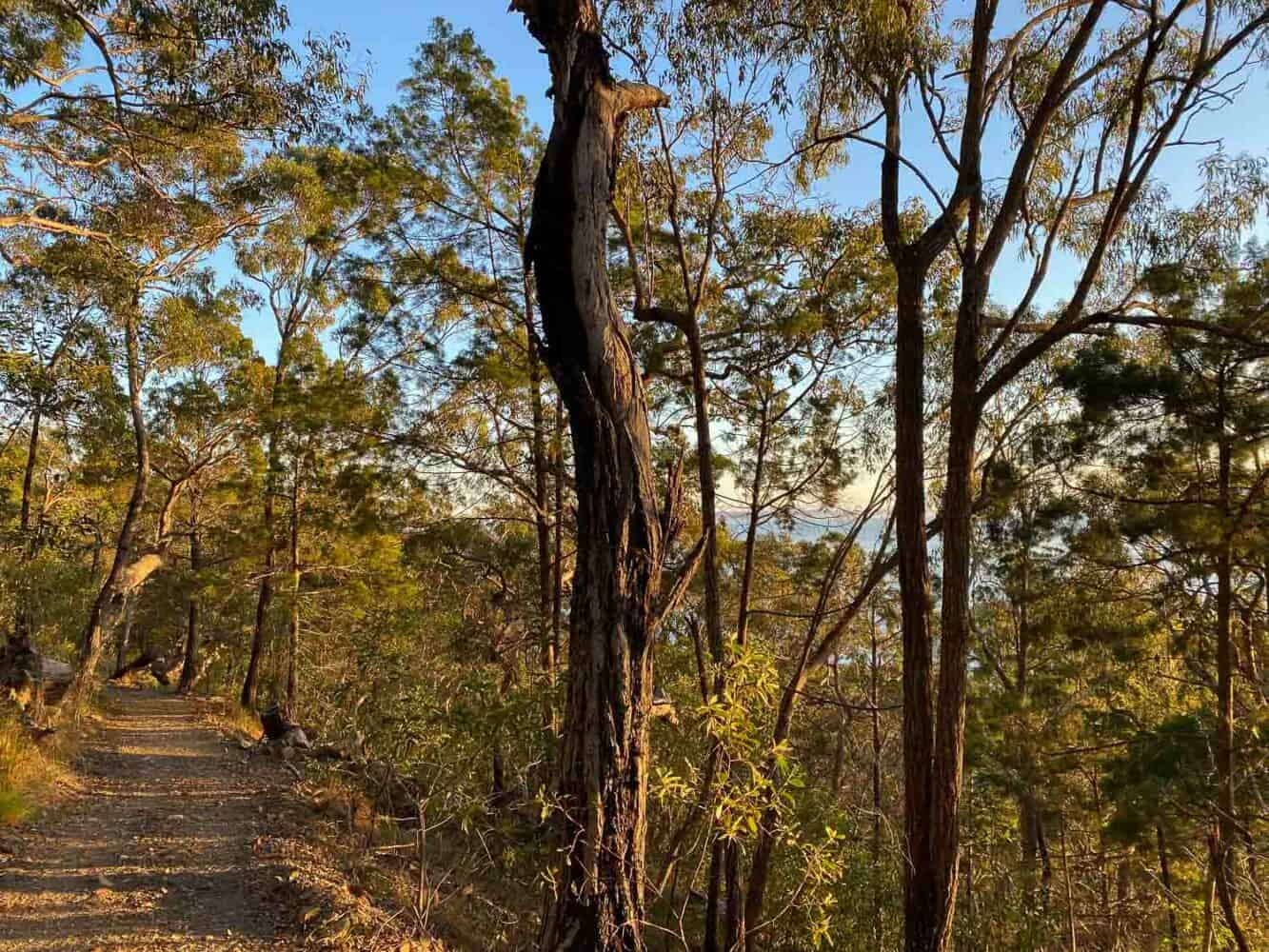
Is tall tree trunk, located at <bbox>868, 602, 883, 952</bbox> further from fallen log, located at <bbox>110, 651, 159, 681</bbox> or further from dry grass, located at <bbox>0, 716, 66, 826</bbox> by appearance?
fallen log, located at <bbox>110, 651, 159, 681</bbox>

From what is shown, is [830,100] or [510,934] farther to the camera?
[830,100]

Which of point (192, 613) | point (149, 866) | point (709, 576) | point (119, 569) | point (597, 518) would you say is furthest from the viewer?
point (192, 613)

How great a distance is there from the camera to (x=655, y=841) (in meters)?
4.75

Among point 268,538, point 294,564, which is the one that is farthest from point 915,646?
point 268,538

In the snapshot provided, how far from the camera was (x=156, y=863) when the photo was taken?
5.53 metres

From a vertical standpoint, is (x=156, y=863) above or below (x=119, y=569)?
below

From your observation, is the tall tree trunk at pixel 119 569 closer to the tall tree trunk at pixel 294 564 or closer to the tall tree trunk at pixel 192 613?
the tall tree trunk at pixel 294 564

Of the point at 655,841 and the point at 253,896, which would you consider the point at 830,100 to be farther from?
the point at 253,896

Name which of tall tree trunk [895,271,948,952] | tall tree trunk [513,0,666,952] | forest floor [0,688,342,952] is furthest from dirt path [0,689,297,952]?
tall tree trunk [895,271,948,952]

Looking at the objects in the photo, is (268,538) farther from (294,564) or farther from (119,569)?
(119,569)

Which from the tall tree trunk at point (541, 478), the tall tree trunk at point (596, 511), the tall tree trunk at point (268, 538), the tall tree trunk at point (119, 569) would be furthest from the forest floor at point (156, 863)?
the tall tree trunk at point (268, 538)

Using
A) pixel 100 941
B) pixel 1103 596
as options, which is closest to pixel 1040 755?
pixel 1103 596

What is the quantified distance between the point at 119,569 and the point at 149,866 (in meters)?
6.29

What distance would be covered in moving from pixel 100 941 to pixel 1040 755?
1041 cm
